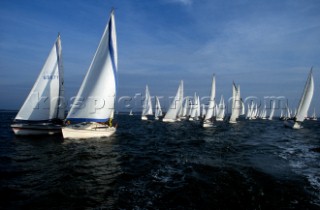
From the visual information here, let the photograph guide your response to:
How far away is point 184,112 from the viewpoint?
100625mm

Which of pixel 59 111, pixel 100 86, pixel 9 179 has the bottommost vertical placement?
pixel 9 179

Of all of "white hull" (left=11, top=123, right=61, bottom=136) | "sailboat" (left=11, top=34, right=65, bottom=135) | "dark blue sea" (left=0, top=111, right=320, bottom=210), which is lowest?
"dark blue sea" (left=0, top=111, right=320, bottom=210)

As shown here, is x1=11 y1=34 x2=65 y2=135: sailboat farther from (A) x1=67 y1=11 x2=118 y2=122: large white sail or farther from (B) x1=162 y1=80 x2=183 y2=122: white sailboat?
(B) x1=162 y1=80 x2=183 y2=122: white sailboat

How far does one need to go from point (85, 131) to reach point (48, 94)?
6762 millimetres

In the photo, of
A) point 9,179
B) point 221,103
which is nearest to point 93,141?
point 9,179

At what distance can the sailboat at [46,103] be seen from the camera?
90.5 feet

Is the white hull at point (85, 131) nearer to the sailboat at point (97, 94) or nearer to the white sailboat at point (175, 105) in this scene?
the sailboat at point (97, 94)

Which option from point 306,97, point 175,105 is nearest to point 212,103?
point 175,105

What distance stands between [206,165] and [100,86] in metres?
14.6

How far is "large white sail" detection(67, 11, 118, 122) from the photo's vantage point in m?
26.0

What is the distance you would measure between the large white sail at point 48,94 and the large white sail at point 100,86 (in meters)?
4.34

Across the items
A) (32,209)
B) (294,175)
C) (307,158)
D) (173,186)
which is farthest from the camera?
(307,158)

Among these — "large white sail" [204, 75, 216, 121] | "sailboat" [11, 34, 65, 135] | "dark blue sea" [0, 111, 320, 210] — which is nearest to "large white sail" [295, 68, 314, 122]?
"large white sail" [204, 75, 216, 121]

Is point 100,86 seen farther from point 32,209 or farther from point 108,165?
point 32,209
